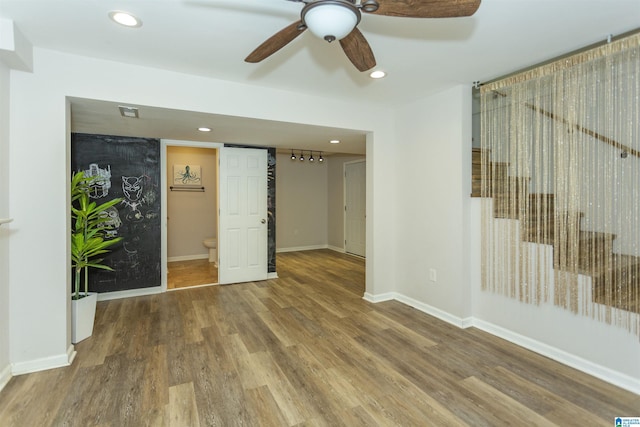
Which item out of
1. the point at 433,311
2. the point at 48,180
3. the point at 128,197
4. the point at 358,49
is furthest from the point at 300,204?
the point at 358,49

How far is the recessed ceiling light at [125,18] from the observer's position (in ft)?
6.36

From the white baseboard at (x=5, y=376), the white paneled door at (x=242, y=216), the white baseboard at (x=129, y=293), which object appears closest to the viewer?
the white baseboard at (x=5, y=376)

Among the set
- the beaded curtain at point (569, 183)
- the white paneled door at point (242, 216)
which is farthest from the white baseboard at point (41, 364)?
the beaded curtain at point (569, 183)

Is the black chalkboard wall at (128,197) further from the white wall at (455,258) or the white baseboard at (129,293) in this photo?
the white wall at (455,258)

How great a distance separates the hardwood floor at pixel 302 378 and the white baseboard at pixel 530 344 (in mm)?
75

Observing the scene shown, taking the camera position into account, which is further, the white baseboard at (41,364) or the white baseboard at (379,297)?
the white baseboard at (379,297)

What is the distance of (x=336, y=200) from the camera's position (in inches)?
303

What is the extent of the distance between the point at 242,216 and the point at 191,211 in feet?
7.19

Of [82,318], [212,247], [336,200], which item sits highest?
[336,200]

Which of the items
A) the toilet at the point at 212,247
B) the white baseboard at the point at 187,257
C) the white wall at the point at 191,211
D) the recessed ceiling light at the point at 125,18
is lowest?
the white baseboard at the point at 187,257

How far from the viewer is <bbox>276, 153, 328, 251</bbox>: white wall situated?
7441mm

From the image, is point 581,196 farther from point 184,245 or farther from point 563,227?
point 184,245

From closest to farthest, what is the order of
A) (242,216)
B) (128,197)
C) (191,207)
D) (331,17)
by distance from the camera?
(331,17) → (128,197) → (242,216) → (191,207)

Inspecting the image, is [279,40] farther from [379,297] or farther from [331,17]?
[379,297]
